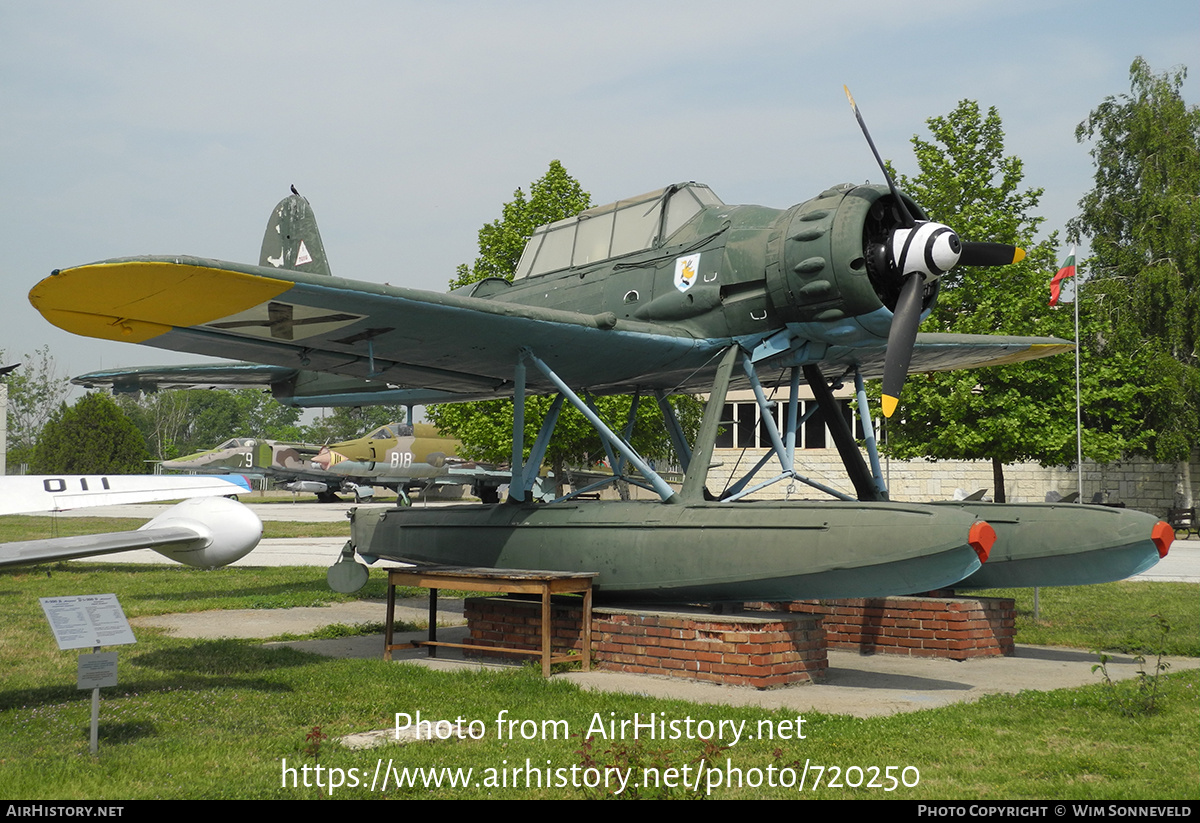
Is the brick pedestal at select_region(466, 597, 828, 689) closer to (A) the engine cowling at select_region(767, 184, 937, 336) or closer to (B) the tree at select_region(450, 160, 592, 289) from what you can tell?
(A) the engine cowling at select_region(767, 184, 937, 336)

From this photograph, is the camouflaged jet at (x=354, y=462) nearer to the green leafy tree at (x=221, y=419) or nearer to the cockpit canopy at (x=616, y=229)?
the cockpit canopy at (x=616, y=229)

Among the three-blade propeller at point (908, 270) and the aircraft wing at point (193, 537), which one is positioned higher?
the three-blade propeller at point (908, 270)

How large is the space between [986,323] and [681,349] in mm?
20076

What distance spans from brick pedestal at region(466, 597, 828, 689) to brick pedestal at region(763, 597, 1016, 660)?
1260mm

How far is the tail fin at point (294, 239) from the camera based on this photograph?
1393 cm

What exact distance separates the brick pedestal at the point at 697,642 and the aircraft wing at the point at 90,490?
3.10m

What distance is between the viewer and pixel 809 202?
29.4 ft

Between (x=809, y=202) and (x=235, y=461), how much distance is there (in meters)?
43.5

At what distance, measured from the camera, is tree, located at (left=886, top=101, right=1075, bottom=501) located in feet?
89.0

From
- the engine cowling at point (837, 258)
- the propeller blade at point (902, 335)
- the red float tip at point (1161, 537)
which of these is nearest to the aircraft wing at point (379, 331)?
the engine cowling at point (837, 258)

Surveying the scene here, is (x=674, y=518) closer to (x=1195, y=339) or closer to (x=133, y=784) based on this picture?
(x=133, y=784)

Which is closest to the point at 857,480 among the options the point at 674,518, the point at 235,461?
the point at 674,518

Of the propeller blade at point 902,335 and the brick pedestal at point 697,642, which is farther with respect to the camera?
the propeller blade at point 902,335

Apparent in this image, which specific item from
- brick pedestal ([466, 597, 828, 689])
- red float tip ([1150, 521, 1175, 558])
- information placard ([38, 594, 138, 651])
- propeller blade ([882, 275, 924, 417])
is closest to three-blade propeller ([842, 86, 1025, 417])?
propeller blade ([882, 275, 924, 417])
